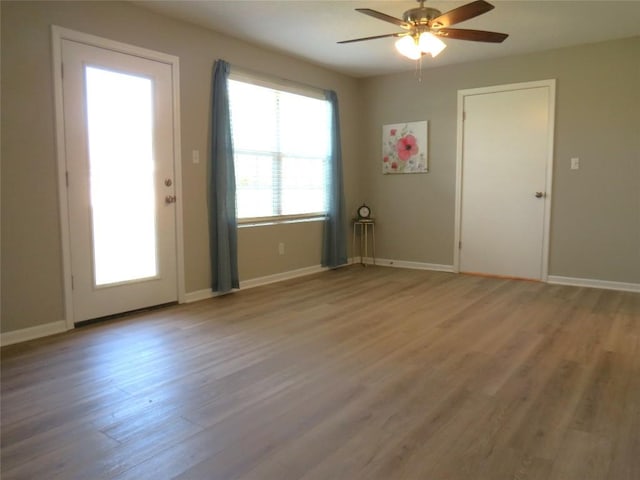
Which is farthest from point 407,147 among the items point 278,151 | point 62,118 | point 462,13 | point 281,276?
point 62,118

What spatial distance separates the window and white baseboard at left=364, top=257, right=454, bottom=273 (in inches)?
43.0

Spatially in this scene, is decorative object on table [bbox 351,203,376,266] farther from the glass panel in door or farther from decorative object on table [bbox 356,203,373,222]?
the glass panel in door

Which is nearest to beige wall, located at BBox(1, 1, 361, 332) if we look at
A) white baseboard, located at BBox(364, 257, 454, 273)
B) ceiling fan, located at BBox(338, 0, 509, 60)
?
ceiling fan, located at BBox(338, 0, 509, 60)

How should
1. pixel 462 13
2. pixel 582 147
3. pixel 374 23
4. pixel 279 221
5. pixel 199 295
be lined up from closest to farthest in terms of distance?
pixel 462 13 → pixel 374 23 → pixel 199 295 → pixel 582 147 → pixel 279 221

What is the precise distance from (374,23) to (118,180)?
2.50m

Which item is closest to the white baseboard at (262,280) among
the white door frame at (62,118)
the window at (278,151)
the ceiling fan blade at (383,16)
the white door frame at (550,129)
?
the window at (278,151)

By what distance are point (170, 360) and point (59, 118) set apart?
187 centimetres

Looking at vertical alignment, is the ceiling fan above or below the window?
above

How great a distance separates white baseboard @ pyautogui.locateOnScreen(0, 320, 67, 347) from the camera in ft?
10.1

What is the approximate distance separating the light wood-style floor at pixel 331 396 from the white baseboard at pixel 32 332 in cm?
10

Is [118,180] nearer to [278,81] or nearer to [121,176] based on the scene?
[121,176]

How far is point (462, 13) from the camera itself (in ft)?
10.0

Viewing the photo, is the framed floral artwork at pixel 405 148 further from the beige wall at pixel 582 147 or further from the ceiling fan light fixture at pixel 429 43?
the ceiling fan light fixture at pixel 429 43

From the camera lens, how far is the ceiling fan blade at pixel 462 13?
2.82 m
